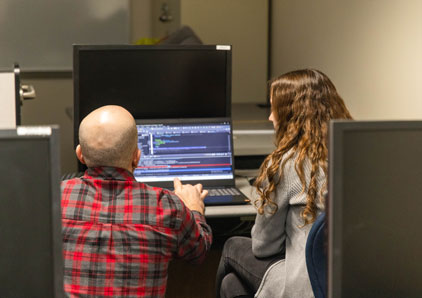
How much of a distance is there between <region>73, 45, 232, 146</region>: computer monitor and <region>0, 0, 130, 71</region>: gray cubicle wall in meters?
2.49

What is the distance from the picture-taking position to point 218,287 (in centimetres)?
246

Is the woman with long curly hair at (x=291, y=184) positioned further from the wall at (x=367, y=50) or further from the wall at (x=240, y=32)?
the wall at (x=240, y=32)

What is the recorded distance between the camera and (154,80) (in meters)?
2.76

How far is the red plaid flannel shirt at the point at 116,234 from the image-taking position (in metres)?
1.59

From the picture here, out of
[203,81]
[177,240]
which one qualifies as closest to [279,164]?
[177,240]

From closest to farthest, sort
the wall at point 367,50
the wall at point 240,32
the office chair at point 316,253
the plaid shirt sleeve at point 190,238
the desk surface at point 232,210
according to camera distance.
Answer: the office chair at point 316,253, the plaid shirt sleeve at point 190,238, the desk surface at point 232,210, the wall at point 367,50, the wall at point 240,32

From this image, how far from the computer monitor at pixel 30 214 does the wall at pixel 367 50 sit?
2040 millimetres

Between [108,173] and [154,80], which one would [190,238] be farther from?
[154,80]

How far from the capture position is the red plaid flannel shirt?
1587 millimetres

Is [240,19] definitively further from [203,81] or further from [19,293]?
[19,293]

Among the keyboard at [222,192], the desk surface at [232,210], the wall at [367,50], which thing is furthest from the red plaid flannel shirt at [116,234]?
the wall at [367,50]

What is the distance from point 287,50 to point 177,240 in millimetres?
3458

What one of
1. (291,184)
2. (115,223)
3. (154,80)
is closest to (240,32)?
(154,80)

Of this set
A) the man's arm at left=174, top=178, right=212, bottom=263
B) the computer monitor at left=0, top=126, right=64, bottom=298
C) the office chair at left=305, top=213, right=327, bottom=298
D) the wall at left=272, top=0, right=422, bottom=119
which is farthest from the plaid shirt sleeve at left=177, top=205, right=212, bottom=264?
the wall at left=272, top=0, right=422, bottom=119
